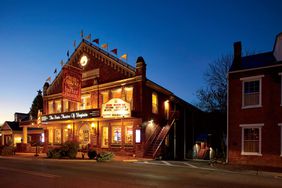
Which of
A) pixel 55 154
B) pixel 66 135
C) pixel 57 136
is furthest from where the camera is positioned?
pixel 57 136

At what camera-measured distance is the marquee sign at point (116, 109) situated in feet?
79.9

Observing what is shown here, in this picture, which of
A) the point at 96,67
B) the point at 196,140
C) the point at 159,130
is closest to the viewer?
the point at 159,130

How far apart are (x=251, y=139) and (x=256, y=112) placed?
1.99m

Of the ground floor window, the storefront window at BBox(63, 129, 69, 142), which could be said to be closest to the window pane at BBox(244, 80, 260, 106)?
the storefront window at BBox(63, 129, 69, 142)

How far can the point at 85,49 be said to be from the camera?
32.2 m

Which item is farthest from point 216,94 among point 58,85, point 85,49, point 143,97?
point 58,85

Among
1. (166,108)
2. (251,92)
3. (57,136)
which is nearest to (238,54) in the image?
(251,92)

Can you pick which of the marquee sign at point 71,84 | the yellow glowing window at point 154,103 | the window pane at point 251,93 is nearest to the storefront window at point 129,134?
the yellow glowing window at point 154,103

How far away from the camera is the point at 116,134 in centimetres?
2759

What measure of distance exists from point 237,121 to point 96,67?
56.1 ft

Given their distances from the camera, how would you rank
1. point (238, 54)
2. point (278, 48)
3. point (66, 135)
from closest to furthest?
point (278, 48), point (238, 54), point (66, 135)

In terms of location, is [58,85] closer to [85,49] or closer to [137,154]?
[85,49]

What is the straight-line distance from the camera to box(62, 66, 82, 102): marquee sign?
27286 mm

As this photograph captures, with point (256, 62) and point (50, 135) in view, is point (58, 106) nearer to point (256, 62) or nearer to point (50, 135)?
point (50, 135)
